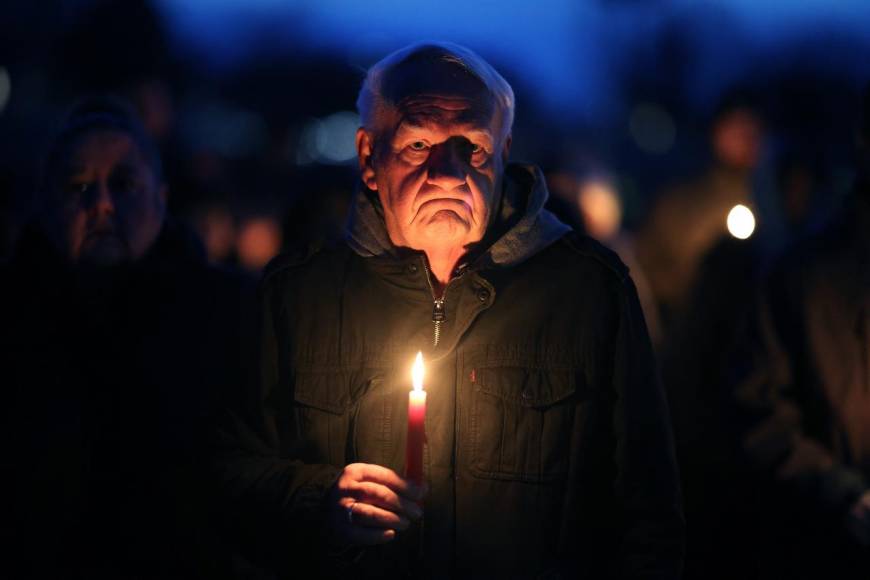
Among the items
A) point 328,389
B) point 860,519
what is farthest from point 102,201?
point 860,519

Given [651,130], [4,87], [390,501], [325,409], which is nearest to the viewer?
[390,501]

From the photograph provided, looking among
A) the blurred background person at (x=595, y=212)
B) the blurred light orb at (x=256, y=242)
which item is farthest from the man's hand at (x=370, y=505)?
the blurred light orb at (x=256, y=242)

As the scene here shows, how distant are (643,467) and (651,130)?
48.1 m

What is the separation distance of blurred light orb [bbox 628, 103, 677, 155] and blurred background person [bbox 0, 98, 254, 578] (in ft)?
149

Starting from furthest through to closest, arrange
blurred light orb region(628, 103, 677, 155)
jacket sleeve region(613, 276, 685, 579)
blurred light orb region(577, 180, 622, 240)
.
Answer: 1. blurred light orb region(628, 103, 677, 155)
2. blurred light orb region(577, 180, 622, 240)
3. jacket sleeve region(613, 276, 685, 579)

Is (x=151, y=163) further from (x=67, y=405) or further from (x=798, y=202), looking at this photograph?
(x=798, y=202)

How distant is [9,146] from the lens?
3306 centimetres

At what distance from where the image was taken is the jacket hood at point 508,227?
2.96 metres

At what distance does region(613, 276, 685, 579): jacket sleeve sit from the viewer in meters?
2.83

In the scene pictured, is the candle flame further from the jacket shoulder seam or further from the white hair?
the white hair

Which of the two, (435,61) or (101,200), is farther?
(101,200)

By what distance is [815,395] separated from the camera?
3711 millimetres

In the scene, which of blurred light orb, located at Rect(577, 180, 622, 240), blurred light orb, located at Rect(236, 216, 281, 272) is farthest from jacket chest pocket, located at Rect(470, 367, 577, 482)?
blurred light orb, located at Rect(236, 216, 281, 272)

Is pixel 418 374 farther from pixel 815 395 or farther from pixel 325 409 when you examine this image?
pixel 815 395
